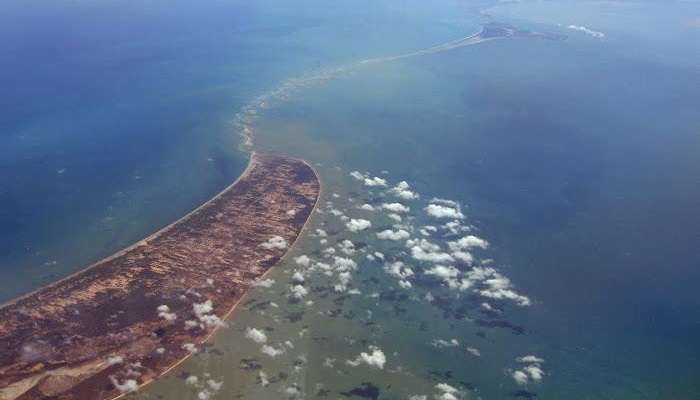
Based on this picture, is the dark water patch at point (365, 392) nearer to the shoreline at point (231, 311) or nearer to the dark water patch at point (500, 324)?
the dark water patch at point (500, 324)

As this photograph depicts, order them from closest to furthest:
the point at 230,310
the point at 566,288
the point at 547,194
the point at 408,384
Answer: the point at 408,384 < the point at 230,310 < the point at 566,288 < the point at 547,194

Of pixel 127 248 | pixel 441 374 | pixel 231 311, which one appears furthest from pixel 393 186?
pixel 127 248

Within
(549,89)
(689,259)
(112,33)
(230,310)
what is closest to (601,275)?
(689,259)

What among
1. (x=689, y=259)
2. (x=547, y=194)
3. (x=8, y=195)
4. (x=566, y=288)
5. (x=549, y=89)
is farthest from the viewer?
(x=549, y=89)

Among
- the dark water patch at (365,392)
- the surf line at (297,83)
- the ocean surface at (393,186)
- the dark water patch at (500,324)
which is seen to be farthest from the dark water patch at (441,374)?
the surf line at (297,83)

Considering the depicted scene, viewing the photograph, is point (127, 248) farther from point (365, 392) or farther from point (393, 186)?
point (393, 186)

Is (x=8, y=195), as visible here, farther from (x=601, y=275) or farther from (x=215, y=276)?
(x=601, y=275)

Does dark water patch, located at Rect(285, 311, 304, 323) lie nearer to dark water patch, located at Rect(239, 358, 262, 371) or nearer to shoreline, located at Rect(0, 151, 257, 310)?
dark water patch, located at Rect(239, 358, 262, 371)

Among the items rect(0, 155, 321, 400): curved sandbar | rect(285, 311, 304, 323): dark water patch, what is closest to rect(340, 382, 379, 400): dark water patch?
rect(285, 311, 304, 323): dark water patch
